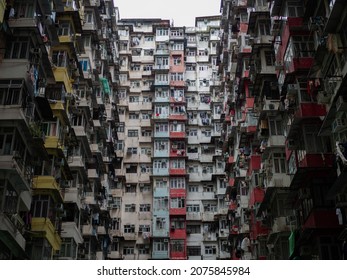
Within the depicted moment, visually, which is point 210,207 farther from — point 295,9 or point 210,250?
point 295,9

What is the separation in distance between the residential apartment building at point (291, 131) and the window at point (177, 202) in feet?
32.8

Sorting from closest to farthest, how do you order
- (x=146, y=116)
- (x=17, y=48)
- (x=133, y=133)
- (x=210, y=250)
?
(x=17, y=48) < (x=210, y=250) < (x=133, y=133) < (x=146, y=116)

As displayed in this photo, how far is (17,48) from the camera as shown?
78.0ft

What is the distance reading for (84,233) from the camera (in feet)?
116

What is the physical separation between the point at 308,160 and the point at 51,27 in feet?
49.7

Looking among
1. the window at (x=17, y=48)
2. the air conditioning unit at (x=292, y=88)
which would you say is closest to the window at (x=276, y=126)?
the air conditioning unit at (x=292, y=88)

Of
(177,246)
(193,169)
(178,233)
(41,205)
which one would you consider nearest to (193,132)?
(193,169)

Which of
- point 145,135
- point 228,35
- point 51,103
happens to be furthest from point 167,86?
point 51,103

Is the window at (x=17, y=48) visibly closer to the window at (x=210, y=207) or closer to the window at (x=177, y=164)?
the window at (x=177, y=164)

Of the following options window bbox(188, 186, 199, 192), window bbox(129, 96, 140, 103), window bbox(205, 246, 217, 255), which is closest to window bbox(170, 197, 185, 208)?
window bbox(188, 186, 199, 192)

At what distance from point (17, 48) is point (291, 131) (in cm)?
1373

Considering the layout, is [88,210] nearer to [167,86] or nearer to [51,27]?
[51,27]

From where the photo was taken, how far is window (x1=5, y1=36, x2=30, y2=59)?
77.2ft
